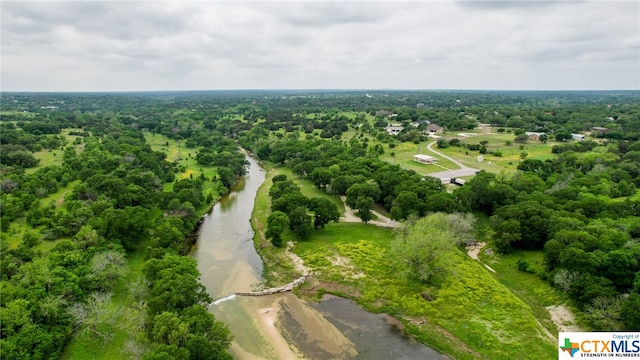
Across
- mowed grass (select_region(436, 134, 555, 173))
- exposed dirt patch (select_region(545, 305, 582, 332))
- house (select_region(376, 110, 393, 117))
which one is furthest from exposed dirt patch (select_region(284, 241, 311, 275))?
house (select_region(376, 110, 393, 117))

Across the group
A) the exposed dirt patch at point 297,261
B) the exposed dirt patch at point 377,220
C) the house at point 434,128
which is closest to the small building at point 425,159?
the exposed dirt patch at point 377,220

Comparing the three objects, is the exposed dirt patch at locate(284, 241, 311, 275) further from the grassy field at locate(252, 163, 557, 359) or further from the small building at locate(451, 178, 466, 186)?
the small building at locate(451, 178, 466, 186)

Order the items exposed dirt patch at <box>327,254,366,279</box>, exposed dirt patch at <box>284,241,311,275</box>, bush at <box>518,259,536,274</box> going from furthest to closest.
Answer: exposed dirt patch at <box>284,241,311,275</box> < exposed dirt patch at <box>327,254,366,279</box> < bush at <box>518,259,536,274</box>

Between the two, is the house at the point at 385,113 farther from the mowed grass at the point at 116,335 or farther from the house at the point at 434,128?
the mowed grass at the point at 116,335

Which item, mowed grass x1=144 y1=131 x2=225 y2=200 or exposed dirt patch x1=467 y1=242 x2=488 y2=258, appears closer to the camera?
exposed dirt patch x1=467 y1=242 x2=488 y2=258

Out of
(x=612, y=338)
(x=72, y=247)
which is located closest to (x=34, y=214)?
(x=72, y=247)

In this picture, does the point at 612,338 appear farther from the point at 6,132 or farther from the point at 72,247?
the point at 6,132

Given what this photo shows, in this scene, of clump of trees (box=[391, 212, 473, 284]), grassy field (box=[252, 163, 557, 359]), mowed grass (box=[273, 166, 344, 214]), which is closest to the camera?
grassy field (box=[252, 163, 557, 359])
